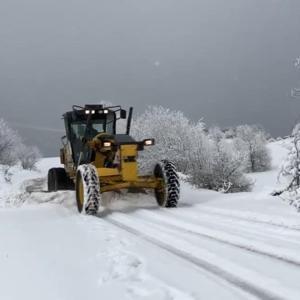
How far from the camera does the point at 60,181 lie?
15.3 m

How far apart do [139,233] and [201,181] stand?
10861mm

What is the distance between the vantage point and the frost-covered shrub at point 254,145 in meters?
65.6

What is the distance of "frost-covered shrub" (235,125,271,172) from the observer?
6557 centimetres

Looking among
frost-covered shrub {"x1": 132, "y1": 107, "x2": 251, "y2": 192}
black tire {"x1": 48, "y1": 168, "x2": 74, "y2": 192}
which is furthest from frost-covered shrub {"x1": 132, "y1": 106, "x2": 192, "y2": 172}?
black tire {"x1": 48, "y1": 168, "x2": 74, "y2": 192}

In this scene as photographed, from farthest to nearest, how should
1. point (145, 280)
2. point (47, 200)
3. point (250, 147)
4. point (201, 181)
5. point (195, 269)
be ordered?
point (250, 147) < point (201, 181) < point (47, 200) < point (195, 269) < point (145, 280)

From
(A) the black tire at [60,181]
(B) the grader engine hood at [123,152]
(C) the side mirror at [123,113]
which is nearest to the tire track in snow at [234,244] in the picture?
(B) the grader engine hood at [123,152]

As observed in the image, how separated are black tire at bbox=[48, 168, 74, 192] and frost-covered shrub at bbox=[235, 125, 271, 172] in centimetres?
4703

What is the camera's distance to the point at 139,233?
8148 mm

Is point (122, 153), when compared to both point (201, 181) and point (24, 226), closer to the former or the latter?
point (24, 226)

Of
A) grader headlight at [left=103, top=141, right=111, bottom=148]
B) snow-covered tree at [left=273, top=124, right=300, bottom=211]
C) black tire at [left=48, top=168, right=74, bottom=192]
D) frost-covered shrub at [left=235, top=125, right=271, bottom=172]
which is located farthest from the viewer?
frost-covered shrub at [left=235, top=125, right=271, bottom=172]

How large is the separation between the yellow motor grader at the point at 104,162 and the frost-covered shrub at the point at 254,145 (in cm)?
4825

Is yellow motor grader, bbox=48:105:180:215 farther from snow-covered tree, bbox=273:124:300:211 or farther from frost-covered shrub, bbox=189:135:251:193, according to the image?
frost-covered shrub, bbox=189:135:251:193

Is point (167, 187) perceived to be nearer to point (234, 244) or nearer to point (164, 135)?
point (234, 244)

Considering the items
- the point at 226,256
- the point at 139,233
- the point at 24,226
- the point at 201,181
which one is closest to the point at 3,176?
the point at 201,181
